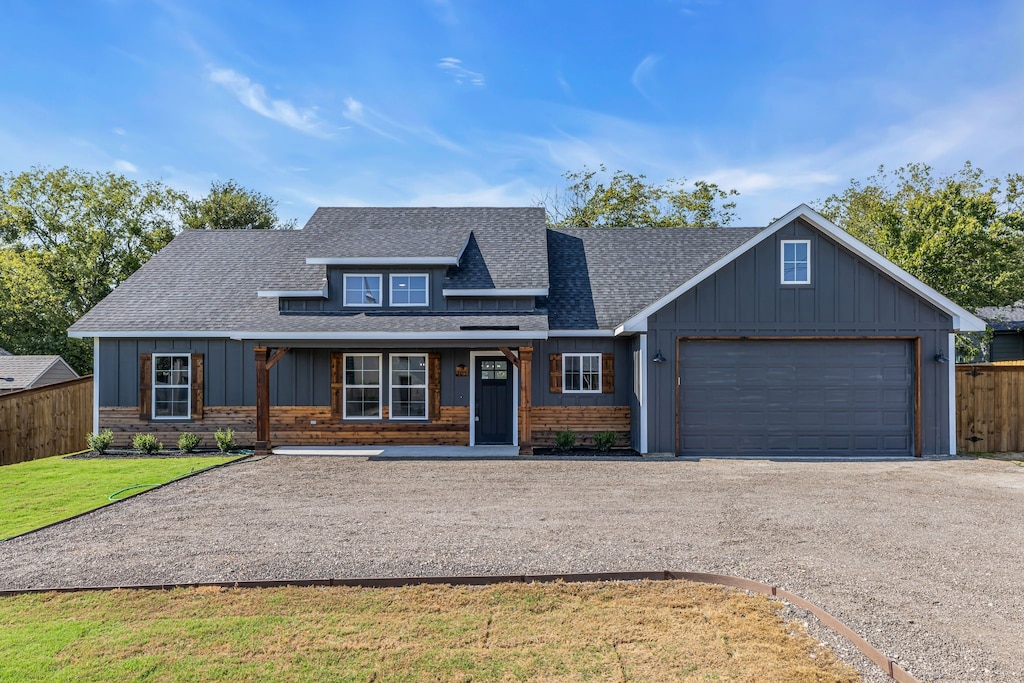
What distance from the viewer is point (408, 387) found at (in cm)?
1432

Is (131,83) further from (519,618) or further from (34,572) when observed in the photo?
(519,618)

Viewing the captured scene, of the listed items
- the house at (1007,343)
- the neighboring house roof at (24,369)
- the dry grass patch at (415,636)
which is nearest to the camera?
the dry grass patch at (415,636)

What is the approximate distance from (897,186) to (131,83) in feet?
108

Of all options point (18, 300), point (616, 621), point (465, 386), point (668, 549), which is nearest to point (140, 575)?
point (616, 621)

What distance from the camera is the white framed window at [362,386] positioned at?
14281 mm

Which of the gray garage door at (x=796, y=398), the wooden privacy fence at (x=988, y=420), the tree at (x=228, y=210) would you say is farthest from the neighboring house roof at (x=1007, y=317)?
the tree at (x=228, y=210)

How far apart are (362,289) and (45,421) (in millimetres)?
7884

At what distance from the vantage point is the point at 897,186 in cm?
3023

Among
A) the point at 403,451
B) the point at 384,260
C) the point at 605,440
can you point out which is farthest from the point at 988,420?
the point at 384,260

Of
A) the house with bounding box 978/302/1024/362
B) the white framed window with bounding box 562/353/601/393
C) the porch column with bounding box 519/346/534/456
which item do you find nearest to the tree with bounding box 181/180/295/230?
the white framed window with bounding box 562/353/601/393

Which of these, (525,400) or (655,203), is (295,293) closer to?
(525,400)

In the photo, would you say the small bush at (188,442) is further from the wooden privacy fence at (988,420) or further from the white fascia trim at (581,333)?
the wooden privacy fence at (988,420)

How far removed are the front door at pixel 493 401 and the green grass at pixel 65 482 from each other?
18.1 ft

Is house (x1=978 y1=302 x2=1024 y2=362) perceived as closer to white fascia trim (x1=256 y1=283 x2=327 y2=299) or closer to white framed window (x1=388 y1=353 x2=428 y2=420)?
white framed window (x1=388 y1=353 x2=428 y2=420)
